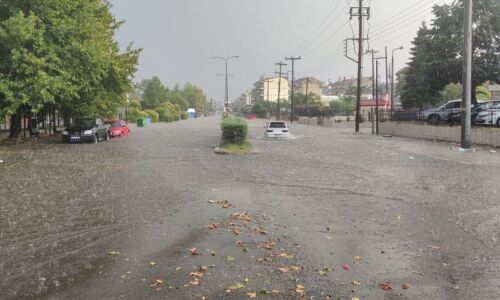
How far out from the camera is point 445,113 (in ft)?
120

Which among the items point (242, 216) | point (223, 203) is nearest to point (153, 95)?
point (223, 203)

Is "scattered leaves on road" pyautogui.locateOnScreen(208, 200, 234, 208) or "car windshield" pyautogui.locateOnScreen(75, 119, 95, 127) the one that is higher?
"car windshield" pyautogui.locateOnScreen(75, 119, 95, 127)

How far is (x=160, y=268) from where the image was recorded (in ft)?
20.8

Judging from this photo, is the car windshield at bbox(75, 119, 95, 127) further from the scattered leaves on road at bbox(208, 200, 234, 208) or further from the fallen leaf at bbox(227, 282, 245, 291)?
the fallen leaf at bbox(227, 282, 245, 291)

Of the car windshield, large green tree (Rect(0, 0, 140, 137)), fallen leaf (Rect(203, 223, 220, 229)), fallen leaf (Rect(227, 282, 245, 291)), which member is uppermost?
large green tree (Rect(0, 0, 140, 137))

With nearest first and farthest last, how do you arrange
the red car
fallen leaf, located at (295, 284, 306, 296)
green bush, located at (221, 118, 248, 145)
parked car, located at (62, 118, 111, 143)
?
1. fallen leaf, located at (295, 284, 306, 296)
2. green bush, located at (221, 118, 248, 145)
3. parked car, located at (62, 118, 111, 143)
4. the red car

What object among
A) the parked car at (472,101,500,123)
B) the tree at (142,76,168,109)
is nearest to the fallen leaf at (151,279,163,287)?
the parked car at (472,101,500,123)

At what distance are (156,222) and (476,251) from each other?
16.9 feet

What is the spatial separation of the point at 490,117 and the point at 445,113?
6.08 meters

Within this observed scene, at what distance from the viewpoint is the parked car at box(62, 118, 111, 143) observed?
31609 millimetres

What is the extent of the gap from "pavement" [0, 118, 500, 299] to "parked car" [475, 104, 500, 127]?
50.4ft

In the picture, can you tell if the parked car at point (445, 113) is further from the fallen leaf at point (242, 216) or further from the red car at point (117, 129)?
the fallen leaf at point (242, 216)

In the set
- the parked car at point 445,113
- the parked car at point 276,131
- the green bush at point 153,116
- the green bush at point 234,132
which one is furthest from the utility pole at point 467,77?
the green bush at point 153,116

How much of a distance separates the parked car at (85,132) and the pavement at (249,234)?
15147mm
